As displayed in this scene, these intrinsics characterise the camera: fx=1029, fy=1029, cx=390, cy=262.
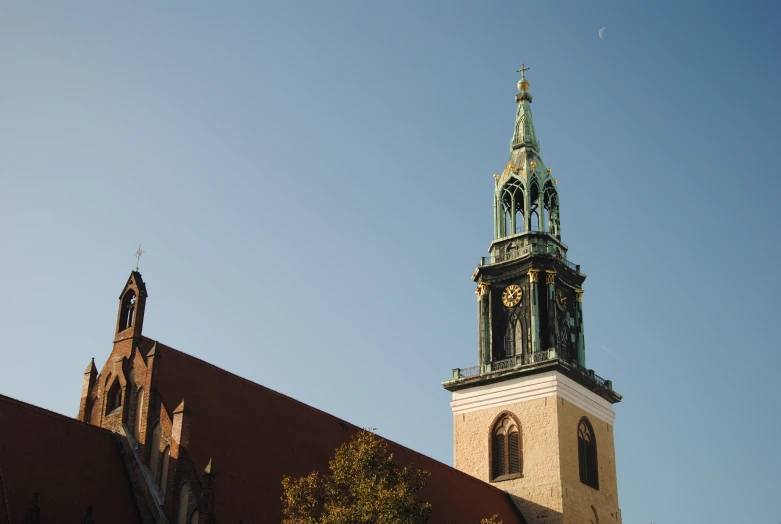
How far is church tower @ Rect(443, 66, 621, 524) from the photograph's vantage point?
1778 inches

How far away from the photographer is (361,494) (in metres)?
24.5

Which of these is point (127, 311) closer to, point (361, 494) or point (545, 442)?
point (361, 494)

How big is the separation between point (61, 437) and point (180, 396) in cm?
397

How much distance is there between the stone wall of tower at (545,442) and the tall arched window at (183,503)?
2093cm

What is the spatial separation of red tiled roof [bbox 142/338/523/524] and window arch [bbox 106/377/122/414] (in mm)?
1330

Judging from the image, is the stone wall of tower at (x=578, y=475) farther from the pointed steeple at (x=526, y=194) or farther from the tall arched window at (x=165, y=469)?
the tall arched window at (x=165, y=469)

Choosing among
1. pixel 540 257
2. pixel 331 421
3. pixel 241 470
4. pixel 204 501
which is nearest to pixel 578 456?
pixel 540 257

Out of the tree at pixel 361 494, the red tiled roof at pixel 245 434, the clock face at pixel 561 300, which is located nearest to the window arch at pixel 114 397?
the red tiled roof at pixel 245 434

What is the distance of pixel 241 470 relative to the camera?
3011 cm

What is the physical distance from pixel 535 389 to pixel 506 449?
3025 mm

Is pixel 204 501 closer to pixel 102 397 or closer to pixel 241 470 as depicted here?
pixel 241 470

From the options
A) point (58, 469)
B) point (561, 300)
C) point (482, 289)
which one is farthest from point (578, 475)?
point (58, 469)

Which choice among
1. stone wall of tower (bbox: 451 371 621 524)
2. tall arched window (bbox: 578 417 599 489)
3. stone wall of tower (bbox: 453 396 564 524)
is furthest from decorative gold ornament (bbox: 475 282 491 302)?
tall arched window (bbox: 578 417 599 489)

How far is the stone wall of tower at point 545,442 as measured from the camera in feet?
146
